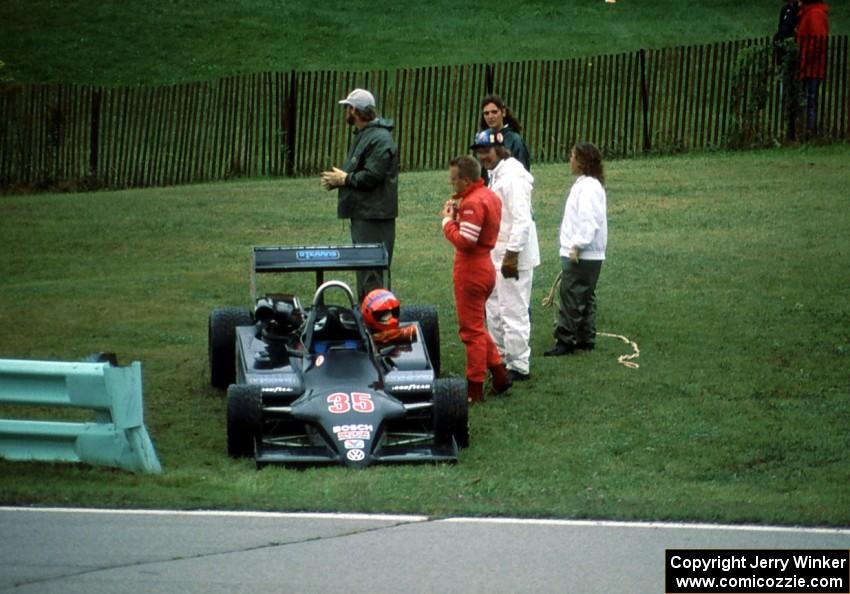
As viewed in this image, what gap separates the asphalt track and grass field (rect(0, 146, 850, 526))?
326mm

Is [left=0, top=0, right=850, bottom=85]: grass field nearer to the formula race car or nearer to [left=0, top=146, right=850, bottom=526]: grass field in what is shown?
[left=0, top=146, right=850, bottom=526]: grass field

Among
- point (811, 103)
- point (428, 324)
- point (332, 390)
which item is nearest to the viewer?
point (332, 390)

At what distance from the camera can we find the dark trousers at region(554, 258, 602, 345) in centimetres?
1331

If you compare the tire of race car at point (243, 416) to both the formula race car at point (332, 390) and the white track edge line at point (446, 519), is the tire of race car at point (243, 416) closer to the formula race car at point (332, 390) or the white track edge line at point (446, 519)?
the formula race car at point (332, 390)

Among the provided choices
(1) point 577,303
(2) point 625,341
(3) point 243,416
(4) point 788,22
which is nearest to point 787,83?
(4) point 788,22

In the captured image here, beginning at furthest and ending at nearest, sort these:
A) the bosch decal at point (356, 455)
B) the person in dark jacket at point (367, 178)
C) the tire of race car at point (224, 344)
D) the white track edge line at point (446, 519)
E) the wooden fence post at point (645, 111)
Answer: the wooden fence post at point (645, 111), the person in dark jacket at point (367, 178), the tire of race car at point (224, 344), the bosch decal at point (356, 455), the white track edge line at point (446, 519)

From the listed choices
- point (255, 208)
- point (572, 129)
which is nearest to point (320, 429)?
point (255, 208)

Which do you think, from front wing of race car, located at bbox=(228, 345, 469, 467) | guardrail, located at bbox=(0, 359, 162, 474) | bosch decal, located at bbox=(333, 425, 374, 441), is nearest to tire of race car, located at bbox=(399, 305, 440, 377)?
front wing of race car, located at bbox=(228, 345, 469, 467)

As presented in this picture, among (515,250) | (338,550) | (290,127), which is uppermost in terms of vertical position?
(290,127)

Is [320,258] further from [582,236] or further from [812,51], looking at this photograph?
[812,51]

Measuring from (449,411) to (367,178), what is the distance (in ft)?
11.3

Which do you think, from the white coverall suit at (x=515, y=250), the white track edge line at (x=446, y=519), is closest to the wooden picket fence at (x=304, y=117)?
the white coverall suit at (x=515, y=250)

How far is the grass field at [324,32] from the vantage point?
3672 centimetres

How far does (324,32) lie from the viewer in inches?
1578
